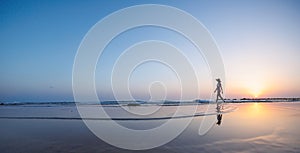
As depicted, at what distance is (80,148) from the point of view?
27.6ft

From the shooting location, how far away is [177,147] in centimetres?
836

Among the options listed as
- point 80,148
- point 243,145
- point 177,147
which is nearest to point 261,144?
point 243,145

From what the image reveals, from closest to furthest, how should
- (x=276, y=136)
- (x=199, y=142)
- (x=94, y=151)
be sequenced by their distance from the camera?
(x=94, y=151)
(x=199, y=142)
(x=276, y=136)

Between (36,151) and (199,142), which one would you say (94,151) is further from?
(199,142)

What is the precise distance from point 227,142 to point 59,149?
6582 millimetres

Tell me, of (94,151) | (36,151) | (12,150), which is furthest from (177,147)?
(12,150)

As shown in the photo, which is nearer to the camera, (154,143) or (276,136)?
(154,143)

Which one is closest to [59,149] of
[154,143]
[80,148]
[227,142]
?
[80,148]

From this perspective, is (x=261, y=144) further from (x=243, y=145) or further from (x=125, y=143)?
(x=125, y=143)

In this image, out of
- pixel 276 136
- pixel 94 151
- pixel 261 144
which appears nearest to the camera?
pixel 94 151

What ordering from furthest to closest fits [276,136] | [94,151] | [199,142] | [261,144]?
[276,136]
[199,142]
[261,144]
[94,151]

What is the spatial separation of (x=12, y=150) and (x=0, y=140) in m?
2.73

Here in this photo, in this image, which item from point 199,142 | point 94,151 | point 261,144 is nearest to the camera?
point 94,151

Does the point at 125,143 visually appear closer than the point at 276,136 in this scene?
Yes
